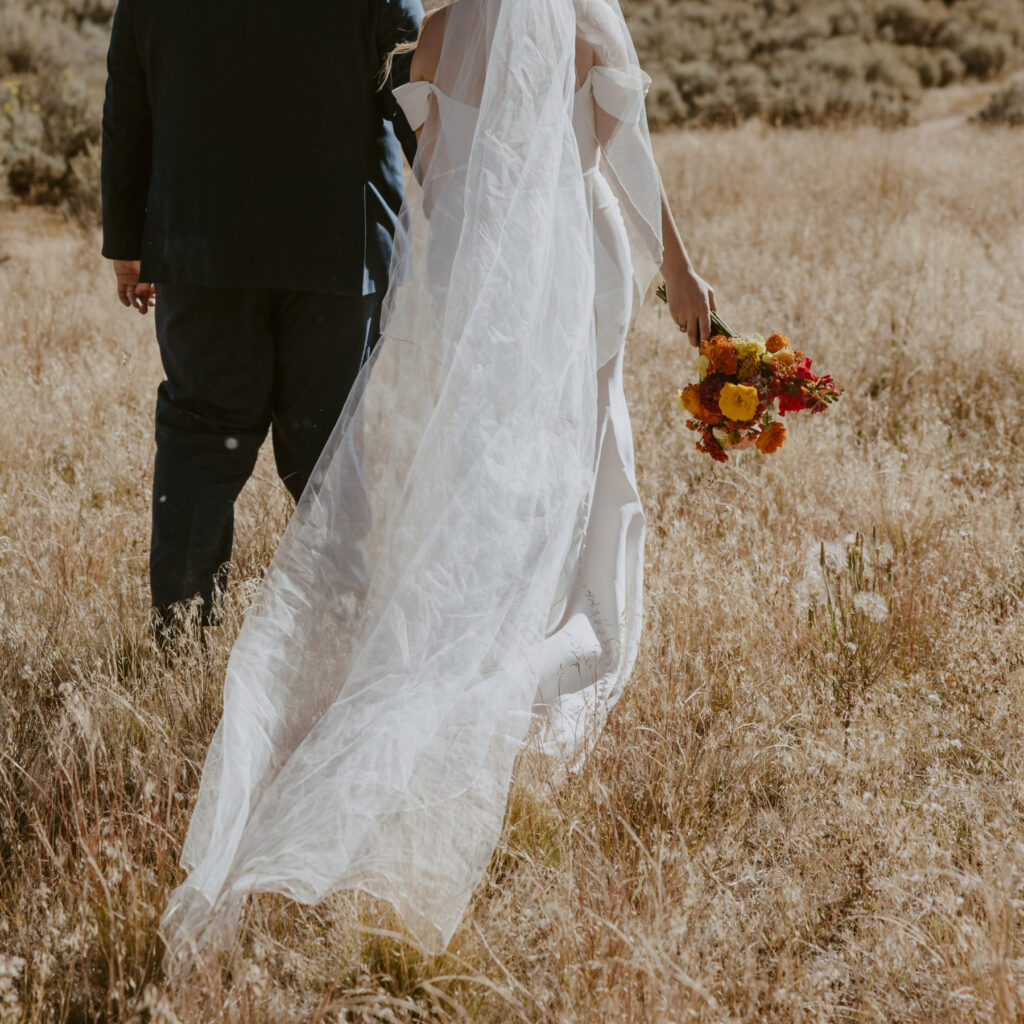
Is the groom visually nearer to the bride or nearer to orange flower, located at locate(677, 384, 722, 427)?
the bride

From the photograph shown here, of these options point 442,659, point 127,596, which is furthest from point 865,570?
point 127,596

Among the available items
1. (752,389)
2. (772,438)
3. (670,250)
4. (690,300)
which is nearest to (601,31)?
(670,250)

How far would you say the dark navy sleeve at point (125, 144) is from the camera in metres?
2.57

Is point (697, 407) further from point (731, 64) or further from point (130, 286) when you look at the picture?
point (731, 64)

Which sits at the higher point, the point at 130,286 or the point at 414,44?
the point at 414,44

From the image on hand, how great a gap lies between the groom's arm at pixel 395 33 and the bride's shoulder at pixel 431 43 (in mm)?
64

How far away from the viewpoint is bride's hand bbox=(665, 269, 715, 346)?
2732mm

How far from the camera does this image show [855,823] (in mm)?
2229

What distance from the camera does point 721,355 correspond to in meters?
2.61

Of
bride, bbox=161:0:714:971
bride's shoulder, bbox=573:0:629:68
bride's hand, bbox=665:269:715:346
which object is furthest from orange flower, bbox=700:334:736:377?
bride's shoulder, bbox=573:0:629:68

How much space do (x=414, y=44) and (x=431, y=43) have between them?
0.14 ft

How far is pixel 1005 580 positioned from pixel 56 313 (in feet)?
16.7

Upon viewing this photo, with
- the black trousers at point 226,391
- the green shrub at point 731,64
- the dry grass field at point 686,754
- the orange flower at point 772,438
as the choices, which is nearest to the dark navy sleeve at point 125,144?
the black trousers at point 226,391

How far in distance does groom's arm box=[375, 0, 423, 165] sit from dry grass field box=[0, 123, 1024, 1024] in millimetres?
1506
